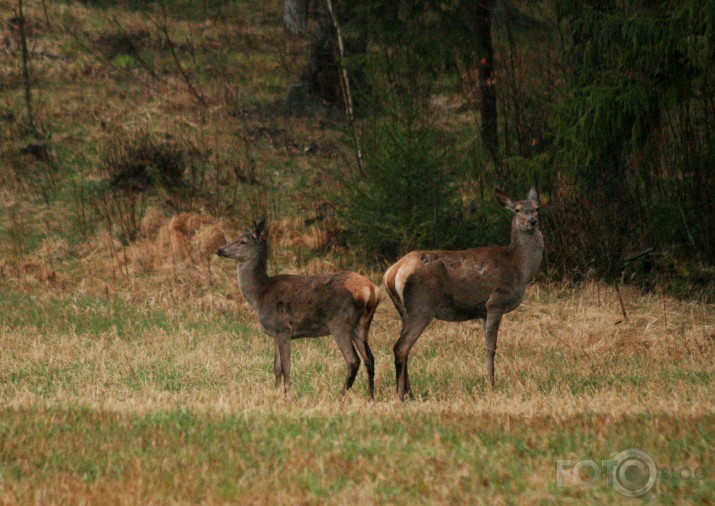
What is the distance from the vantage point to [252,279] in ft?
32.4

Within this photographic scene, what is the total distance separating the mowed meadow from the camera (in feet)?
19.9

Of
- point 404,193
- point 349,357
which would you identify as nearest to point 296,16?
point 404,193

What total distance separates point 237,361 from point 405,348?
2.21m

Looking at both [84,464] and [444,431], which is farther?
[444,431]

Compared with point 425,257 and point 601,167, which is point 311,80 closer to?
point 601,167

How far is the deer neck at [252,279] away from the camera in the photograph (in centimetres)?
984

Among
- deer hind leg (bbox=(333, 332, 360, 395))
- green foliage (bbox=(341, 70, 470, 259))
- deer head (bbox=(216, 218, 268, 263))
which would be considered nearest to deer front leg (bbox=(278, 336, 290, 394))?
deer hind leg (bbox=(333, 332, 360, 395))

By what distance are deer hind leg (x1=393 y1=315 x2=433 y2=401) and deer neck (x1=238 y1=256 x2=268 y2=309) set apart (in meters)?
1.46

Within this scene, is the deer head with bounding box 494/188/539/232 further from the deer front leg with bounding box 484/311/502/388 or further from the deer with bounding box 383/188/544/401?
the deer front leg with bounding box 484/311/502/388

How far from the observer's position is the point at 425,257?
9.73m

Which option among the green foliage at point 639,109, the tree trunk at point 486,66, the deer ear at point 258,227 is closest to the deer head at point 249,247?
the deer ear at point 258,227

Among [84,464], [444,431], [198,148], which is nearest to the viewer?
[84,464]

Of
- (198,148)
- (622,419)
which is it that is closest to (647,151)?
(622,419)

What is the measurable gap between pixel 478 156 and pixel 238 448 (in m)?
13.1
